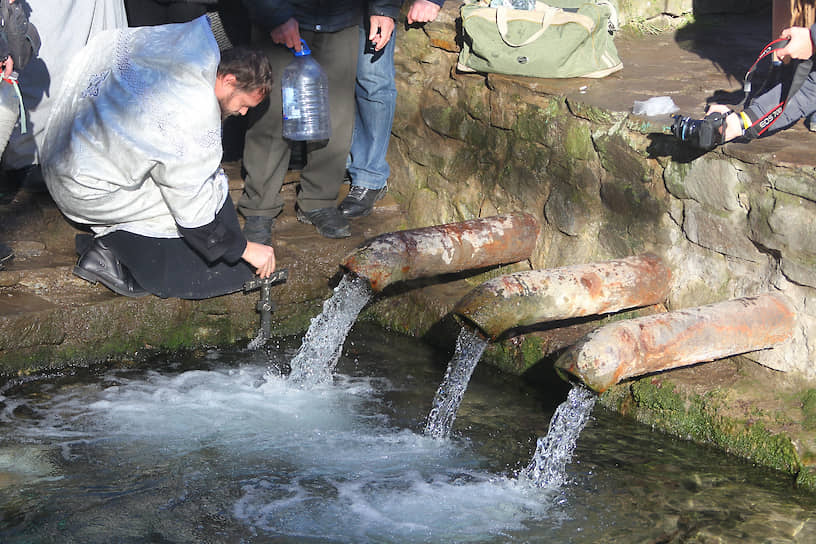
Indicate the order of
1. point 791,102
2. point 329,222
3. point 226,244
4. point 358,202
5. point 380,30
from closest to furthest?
point 791,102, point 226,244, point 380,30, point 329,222, point 358,202

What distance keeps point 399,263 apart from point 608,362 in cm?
114

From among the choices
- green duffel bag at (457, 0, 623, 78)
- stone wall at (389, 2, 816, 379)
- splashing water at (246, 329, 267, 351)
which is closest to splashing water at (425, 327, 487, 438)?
stone wall at (389, 2, 816, 379)

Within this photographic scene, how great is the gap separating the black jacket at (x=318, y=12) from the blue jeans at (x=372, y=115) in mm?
198

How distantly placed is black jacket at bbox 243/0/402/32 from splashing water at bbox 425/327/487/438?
1.71 metres

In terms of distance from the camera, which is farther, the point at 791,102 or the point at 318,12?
the point at 318,12

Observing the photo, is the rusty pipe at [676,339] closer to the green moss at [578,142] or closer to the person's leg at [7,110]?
the green moss at [578,142]

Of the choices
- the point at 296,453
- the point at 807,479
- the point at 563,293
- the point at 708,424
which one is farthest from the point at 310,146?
the point at 807,479

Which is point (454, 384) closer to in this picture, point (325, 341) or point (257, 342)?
point (325, 341)

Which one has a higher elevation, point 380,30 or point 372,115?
point 380,30

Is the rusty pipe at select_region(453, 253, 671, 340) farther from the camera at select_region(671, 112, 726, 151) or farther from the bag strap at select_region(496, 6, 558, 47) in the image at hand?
the bag strap at select_region(496, 6, 558, 47)

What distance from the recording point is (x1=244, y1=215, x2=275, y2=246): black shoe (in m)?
4.72

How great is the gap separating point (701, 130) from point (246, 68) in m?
1.92

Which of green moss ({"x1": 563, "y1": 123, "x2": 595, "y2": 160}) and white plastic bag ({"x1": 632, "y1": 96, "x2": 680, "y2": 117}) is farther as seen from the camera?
green moss ({"x1": 563, "y1": 123, "x2": 595, "y2": 160})

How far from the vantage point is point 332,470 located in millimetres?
3717
